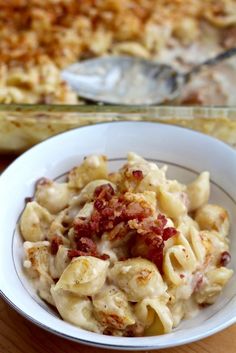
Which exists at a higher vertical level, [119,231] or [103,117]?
[103,117]

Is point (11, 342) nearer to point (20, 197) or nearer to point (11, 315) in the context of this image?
point (11, 315)

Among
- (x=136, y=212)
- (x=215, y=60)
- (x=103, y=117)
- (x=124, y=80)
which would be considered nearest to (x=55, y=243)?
(x=136, y=212)

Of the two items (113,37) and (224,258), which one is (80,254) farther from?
(113,37)

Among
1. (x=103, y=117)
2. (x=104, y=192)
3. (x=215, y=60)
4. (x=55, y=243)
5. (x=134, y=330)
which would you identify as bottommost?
(x=134, y=330)

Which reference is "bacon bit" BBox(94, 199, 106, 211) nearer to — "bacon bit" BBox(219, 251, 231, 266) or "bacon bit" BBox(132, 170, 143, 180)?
"bacon bit" BBox(132, 170, 143, 180)

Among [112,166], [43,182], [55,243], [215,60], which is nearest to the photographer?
[55,243]

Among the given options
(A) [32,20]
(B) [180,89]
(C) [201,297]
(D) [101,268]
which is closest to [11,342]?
(D) [101,268]

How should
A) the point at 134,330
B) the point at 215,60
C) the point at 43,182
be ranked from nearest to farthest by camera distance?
1. the point at 134,330
2. the point at 43,182
3. the point at 215,60

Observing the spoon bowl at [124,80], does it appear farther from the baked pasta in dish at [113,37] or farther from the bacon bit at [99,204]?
the bacon bit at [99,204]
